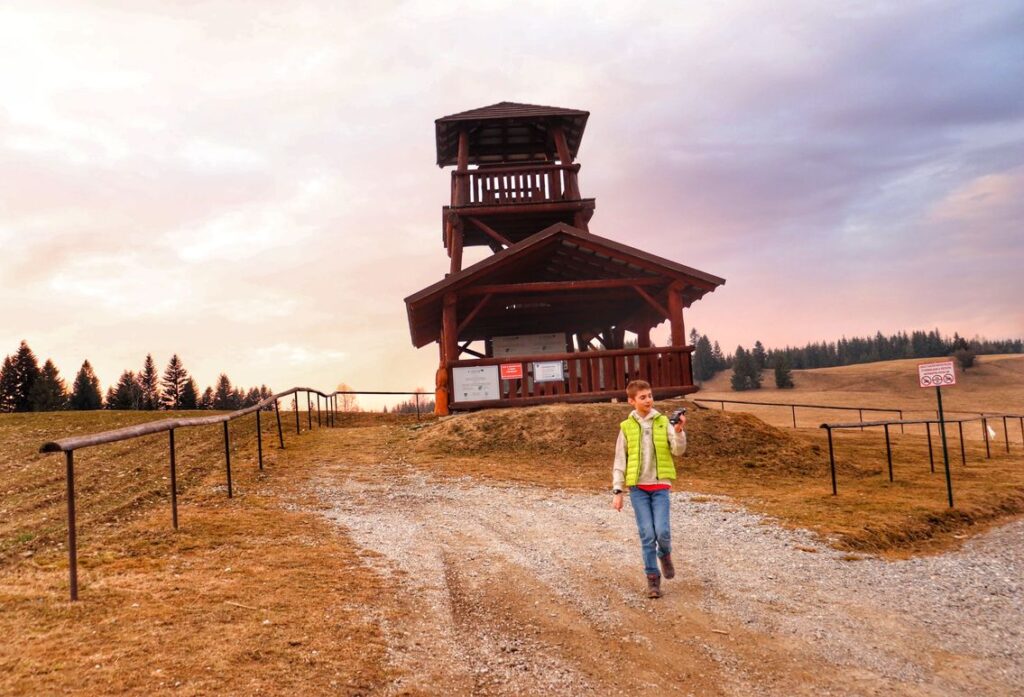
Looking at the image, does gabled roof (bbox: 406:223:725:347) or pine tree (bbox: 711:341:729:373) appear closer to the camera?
gabled roof (bbox: 406:223:725:347)

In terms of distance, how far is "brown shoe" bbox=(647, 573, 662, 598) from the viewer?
18.7 feet

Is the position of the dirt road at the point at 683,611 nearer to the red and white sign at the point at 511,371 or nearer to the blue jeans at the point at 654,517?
the blue jeans at the point at 654,517


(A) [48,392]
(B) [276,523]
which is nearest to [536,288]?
(B) [276,523]

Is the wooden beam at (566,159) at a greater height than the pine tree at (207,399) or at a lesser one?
greater

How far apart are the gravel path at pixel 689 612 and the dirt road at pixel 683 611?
0.6 inches

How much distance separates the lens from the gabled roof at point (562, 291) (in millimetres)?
18203

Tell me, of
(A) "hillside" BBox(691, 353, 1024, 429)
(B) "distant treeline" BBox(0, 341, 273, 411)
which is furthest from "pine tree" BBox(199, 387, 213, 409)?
(A) "hillside" BBox(691, 353, 1024, 429)

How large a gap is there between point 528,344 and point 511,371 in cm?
495

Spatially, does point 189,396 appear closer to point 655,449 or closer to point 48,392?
point 48,392

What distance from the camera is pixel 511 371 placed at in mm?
17844

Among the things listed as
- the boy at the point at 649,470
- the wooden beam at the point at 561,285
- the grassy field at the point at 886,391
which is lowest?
the grassy field at the point at 886,391

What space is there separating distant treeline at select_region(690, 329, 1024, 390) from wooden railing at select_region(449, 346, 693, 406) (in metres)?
71.5

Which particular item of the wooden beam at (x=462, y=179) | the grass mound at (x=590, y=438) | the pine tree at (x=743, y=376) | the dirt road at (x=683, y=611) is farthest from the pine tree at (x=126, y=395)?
the pine tree at (x=743, y=376)

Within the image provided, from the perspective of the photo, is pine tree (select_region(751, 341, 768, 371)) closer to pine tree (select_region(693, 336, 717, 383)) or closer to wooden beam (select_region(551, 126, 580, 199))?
pine tree (select_region(693, 336, 717, 383))
